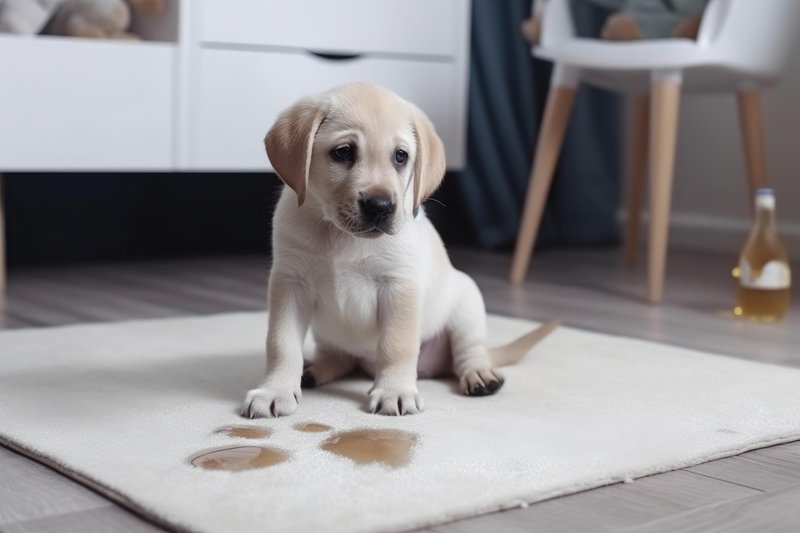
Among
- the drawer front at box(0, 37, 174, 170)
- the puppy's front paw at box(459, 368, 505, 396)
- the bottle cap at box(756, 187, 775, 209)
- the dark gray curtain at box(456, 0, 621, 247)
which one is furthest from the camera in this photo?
the dark gray curtain at box(456, 0, 621, 247)

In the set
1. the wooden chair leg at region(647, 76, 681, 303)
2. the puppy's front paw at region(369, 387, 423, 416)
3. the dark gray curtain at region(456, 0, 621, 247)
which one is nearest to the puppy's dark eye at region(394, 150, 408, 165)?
the puppy's front paw at region(369, 387, 423, 416)

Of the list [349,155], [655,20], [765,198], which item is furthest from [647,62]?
[349,155]

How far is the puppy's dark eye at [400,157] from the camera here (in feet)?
4.75

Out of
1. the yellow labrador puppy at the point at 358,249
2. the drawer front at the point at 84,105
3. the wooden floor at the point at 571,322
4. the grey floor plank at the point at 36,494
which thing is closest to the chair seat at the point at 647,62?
the wooden floor at the point at 571,322

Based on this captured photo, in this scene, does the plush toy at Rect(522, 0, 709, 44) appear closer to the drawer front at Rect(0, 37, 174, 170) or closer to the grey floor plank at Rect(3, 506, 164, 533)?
the drawer front at Rect(0, 37, 174, 170)

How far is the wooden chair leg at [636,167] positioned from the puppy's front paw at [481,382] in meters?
1.83

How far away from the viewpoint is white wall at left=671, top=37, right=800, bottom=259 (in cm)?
357

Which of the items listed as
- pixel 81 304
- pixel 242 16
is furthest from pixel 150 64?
pixel 81 304

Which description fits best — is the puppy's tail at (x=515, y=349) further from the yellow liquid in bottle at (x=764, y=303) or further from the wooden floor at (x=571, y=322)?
the yellow liquid in bottle at (x=764, y=303)

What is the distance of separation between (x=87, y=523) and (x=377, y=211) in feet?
1.76

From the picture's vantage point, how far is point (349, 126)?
142cm

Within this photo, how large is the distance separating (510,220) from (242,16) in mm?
1199

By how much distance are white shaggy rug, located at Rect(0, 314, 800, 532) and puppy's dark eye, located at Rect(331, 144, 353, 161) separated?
12.7 inches

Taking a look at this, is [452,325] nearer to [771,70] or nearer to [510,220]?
[771,70]
